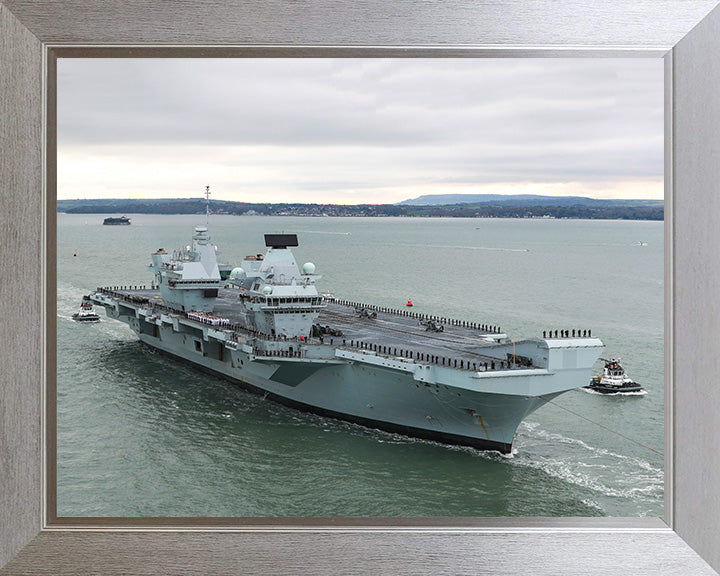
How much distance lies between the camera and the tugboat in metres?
20.0

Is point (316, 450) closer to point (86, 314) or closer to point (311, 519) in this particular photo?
point (311, 519)

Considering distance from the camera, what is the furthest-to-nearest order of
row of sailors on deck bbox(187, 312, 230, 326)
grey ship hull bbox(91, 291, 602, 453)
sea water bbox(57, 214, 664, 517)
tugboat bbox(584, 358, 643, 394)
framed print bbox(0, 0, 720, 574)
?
1. row of sailors on deck bbox(187, 312, 230, 326)
2. tugboat bbox(584, 358, 643, 394)
3. grey ship hull bbox(91, 291, 602, 453)
4. sea water bbox(57, 214, 664, 517)
5. framed print bbox(0, 0, 720, 574)

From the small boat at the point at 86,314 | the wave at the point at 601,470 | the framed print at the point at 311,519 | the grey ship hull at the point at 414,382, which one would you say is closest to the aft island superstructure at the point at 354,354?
the grey ship hull at the point at 414,382

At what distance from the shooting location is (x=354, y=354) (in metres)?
16.0

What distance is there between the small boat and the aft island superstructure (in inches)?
253

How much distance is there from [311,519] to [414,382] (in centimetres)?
1137

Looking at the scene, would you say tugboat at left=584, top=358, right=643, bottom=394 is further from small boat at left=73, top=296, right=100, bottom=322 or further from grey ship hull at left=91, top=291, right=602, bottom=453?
small boat at left=73, top=296, right=100, bottom=322

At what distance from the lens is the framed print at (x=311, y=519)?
418cm

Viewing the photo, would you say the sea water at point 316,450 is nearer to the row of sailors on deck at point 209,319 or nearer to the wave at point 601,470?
the wave at point 601,470

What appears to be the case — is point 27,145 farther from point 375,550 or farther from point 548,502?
point 548,502

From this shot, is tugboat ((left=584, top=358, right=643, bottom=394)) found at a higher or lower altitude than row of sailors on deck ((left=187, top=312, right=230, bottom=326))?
lower

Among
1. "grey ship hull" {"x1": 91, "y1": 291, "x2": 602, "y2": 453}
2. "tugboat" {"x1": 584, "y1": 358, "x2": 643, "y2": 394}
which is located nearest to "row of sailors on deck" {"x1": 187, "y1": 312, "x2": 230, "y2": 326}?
"grey ship hull" {"x1": 91, "y1": 291, "x2": 602, "y2": 453}

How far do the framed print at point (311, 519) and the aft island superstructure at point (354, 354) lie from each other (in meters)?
8.77

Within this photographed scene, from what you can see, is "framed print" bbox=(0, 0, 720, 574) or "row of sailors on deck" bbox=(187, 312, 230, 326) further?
"row of sailors on deck" bbox=(187, 312, 230, 326)
